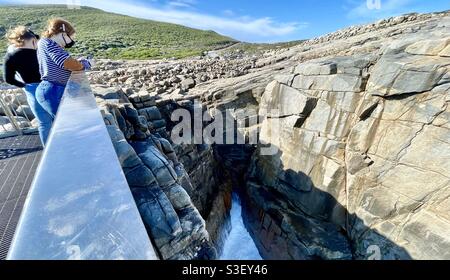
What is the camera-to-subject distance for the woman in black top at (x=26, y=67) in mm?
5477

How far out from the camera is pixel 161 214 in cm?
596

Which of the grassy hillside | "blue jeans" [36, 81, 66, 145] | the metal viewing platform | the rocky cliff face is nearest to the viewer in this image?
the metal viewing platform

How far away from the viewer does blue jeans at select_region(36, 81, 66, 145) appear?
5082 millimetres

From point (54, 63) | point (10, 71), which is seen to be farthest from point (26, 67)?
point (54, 63)

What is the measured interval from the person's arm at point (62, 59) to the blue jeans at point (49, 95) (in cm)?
41

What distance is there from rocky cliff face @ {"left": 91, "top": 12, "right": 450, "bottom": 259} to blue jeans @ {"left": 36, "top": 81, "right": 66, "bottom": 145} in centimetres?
152

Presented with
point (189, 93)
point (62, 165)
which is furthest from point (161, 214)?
point (189, 93)

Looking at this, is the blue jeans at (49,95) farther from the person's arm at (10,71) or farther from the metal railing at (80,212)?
the metal railing at (80,212)

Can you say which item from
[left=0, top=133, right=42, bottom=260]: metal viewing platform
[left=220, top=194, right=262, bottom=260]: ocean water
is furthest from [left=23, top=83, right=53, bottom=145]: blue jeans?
[left=220, top=194, right=262, bottom=260]: ocean water

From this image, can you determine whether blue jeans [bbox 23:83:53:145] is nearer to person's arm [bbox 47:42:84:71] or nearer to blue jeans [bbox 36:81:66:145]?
blue jeans [bbox 36:81:66:145]

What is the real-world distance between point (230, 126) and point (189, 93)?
364 cm

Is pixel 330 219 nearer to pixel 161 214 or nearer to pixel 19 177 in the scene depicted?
pixel 161 214

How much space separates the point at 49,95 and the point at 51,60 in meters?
0.63

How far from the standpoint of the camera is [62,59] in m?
4.95
